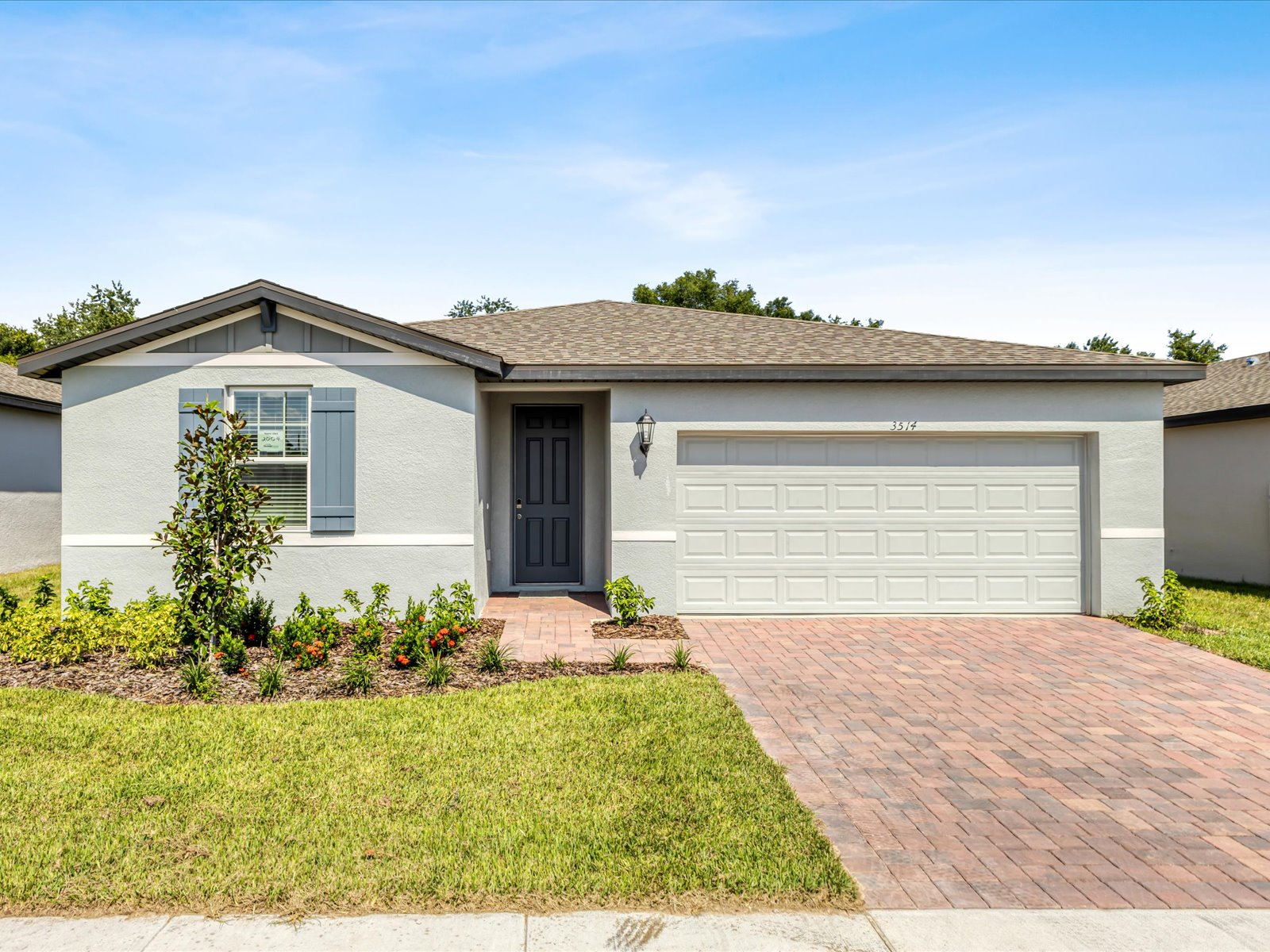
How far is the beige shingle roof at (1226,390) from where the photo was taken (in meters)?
13.0

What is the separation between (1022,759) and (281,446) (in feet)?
26.1

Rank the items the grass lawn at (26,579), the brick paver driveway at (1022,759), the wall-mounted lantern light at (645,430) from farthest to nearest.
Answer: the grass lawn at (26,579) → the wall-mounted lantern light at (645,430) → the brick paver driveway at (1022,759)

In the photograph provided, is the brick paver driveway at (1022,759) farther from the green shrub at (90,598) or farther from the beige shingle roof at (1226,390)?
the beige shingle roof at (1226,390)

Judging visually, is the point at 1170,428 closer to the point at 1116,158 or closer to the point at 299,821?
the point at 1116,158

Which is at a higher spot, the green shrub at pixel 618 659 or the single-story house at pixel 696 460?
the single-story house at pixel 696 460

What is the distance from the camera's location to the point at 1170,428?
14.2 m

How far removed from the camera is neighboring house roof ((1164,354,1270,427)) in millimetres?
12602

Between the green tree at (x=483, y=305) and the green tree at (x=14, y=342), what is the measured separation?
28.2 meters

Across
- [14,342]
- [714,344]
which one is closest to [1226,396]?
[714,344]

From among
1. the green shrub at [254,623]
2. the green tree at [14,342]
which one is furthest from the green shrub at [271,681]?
the green tree at [14,342]

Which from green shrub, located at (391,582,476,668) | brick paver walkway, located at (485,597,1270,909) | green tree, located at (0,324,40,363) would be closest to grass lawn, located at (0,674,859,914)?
brick paver walkway, located at (485,597,1270,909)

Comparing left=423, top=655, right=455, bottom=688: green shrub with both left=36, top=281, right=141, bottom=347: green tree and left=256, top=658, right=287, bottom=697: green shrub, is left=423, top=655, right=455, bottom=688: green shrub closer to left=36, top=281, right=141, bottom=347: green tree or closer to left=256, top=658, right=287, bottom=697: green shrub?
left=256, top=658, right=287, bottom=697: green shrub

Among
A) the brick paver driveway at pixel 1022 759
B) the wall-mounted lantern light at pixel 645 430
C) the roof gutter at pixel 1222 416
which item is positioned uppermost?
the roof gutter at pixel 1222 416

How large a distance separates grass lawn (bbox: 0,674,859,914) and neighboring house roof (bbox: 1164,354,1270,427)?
39.1 feet
